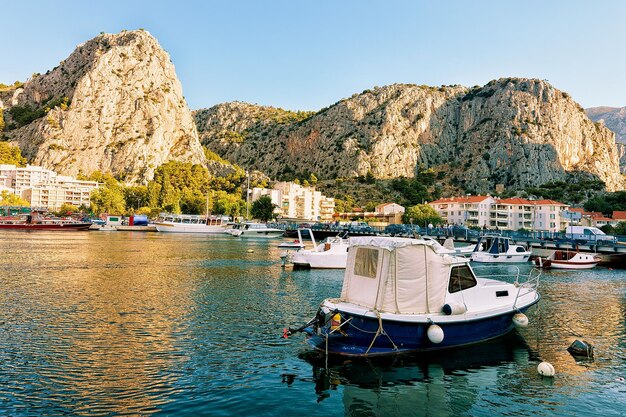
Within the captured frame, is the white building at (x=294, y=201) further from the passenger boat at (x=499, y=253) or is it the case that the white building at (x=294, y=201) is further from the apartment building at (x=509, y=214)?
the passenger boat at (x=499, y=253)

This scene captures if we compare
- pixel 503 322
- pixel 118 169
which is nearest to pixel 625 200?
pixel 503 322

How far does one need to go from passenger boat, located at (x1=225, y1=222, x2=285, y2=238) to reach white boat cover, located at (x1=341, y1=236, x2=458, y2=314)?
10182 cm

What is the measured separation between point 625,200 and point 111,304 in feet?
604

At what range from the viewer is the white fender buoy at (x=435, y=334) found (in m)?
16.6

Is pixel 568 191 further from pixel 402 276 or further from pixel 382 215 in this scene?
pixel 402 276

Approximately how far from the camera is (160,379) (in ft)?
48.3

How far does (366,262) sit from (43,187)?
20604cm

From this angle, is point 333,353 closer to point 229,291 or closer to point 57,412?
point 57,412

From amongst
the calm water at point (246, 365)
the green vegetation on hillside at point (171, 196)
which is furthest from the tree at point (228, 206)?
the calm water at point (246, 365)

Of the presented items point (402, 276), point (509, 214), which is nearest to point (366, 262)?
point (402, 276)

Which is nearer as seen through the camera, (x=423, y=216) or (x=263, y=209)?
(x=423, y=216)

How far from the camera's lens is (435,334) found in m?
16.6

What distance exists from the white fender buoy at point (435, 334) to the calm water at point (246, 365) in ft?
3.26

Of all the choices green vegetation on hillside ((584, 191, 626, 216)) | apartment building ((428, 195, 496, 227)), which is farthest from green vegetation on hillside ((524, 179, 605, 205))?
apartment building ((428, 195, 496, 227))
